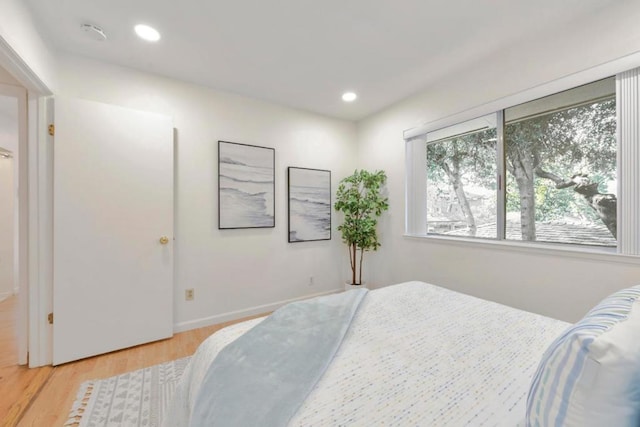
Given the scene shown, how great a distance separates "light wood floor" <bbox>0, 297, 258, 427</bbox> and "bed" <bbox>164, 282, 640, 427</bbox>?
3.67 ft

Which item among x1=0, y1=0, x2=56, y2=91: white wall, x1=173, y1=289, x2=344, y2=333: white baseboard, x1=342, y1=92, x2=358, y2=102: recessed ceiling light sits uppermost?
x1=342, y1=92, x2=358, y2=102: recessed ceiling light

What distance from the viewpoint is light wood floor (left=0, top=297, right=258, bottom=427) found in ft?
5.07

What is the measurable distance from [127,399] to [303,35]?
2723 mm

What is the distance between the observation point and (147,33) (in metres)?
1.95

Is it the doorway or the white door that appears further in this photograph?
the doorway

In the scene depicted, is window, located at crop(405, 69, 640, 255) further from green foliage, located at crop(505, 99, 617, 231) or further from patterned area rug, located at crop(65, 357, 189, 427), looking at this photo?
patterned area rug, located at crop(65, 357, 189, 427)

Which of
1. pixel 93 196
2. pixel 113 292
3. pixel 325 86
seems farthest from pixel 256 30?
pixel 113 292

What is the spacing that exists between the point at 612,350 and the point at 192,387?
4.13 feet

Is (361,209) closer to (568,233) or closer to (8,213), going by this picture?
(568,233)

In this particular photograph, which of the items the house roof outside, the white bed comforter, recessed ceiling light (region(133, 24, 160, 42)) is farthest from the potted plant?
recessed ceiling light (region(133, 24, 160, 42))

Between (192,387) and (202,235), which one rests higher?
(202,235)

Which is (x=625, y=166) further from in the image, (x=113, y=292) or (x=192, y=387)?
(x=113, y=292)

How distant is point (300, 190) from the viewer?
329 centimetres

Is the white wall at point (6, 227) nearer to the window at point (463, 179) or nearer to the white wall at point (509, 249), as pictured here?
the white wall at point (509, 249)
